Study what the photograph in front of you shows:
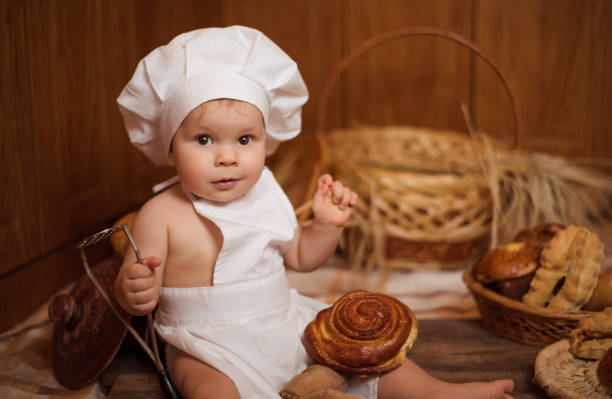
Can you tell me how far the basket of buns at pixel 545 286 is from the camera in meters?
0.95

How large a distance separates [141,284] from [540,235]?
2.54ft

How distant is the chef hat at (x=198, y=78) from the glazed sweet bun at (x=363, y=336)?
1.04ft

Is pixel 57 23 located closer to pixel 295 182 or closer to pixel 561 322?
pixel 295 182

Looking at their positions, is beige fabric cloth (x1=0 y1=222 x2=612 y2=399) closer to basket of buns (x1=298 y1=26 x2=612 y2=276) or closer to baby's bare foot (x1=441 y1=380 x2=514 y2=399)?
basket of buns (x1=298 y1=26 x2=612 y2=276)

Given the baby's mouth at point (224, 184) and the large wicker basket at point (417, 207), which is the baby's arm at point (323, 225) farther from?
the large wicker basket at point (417, 207)

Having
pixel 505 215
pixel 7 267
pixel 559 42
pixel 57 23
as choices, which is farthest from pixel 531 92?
pixel 7 267

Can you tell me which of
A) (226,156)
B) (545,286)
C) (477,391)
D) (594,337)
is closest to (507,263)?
(545,286)

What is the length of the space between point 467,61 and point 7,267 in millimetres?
1774

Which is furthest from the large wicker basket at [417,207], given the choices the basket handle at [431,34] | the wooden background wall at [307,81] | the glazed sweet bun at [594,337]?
the glazed sweet bun at [594,337]

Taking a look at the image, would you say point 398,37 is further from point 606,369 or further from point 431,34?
point 606,369

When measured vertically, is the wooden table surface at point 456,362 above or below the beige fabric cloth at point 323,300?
above

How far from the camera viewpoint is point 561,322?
3.16ft

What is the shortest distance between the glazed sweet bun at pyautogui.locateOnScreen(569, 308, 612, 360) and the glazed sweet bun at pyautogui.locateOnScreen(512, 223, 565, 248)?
8.7 inches

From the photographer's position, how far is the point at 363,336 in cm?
82
